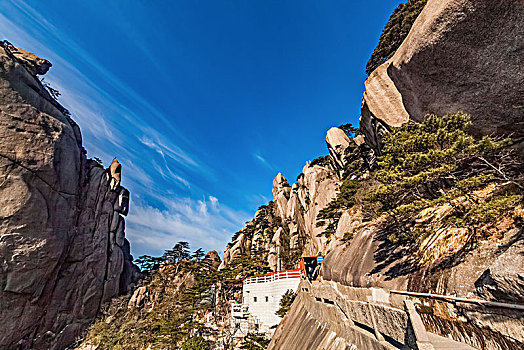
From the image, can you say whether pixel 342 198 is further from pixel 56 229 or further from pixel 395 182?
pixel 56 229

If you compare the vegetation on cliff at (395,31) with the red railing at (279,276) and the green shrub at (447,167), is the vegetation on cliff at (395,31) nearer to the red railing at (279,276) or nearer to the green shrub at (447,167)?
the green shrub at (447,167)

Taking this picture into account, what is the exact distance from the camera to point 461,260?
6406 mm

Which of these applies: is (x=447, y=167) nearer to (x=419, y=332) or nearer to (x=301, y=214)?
(x=419, y=332)

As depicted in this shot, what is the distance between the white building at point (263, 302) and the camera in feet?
67.6

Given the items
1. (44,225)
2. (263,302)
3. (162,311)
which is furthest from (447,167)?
(44,225)

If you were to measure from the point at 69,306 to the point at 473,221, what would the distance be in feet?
142

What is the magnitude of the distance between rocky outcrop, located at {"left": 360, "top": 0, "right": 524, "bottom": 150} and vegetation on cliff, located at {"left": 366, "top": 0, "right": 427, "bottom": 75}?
638 cm

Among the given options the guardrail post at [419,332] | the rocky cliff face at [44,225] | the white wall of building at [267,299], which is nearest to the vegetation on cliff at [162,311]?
the rocky cliff face at [44,225]

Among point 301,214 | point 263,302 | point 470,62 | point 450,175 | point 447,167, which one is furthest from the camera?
point 301,214

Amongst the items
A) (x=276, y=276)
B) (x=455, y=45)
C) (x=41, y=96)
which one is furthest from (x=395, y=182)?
(x=41, y=96)

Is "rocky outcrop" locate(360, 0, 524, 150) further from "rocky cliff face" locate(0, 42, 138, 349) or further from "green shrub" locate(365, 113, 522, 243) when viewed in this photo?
"rocky cliff face" locate(0, 42, 138, 349)

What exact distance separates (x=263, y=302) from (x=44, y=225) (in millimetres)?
27061

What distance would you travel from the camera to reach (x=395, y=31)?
18172mm

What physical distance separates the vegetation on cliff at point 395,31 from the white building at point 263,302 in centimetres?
2003
